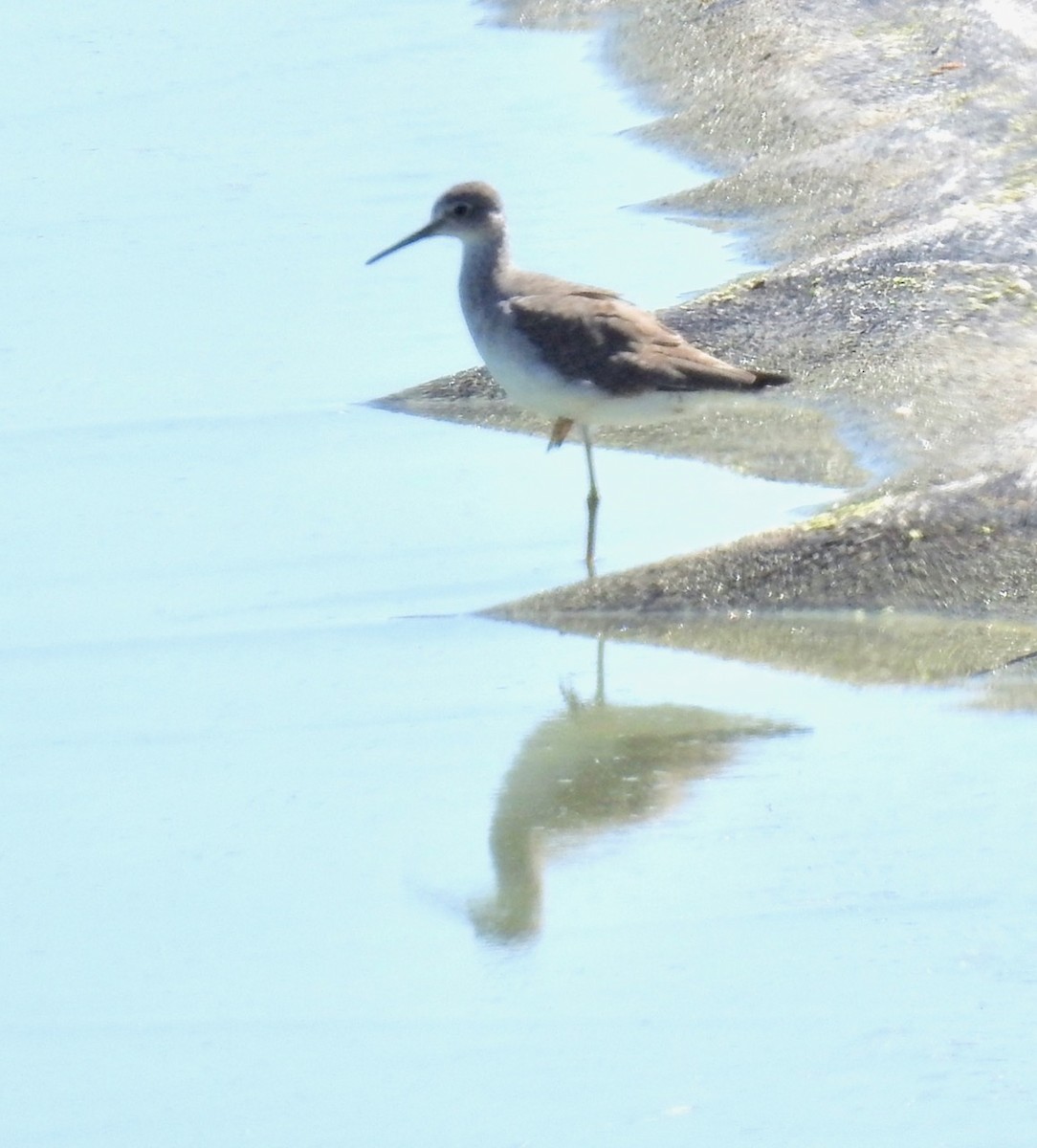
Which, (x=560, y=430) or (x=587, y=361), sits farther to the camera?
(x=560, y=430)

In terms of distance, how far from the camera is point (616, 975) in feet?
12.1

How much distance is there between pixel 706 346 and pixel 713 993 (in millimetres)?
4209

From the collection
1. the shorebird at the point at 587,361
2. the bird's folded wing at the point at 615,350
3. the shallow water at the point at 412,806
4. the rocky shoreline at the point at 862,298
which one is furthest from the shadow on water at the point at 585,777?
the bird's folded wing at the point at 615,350

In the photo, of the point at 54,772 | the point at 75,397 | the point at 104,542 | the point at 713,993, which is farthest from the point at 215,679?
the point at 75,397

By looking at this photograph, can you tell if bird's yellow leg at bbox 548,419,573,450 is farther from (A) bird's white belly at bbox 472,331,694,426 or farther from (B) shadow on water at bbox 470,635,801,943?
(B) shadow on water at bbox 470,635,801,943

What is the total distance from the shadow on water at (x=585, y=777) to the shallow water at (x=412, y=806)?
1 centimetres

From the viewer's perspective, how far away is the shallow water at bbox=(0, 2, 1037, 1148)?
3.40m

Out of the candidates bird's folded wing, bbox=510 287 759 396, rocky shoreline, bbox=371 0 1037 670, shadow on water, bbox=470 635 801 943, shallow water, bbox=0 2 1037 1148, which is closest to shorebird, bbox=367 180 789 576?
bird's folded wing, bbox=510 287 759 396

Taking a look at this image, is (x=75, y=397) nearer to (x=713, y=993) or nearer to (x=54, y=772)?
(x=54, y=772)

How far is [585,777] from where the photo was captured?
15.2 feet

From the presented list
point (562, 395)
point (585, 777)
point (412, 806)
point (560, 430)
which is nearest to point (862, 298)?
point (560, 430)

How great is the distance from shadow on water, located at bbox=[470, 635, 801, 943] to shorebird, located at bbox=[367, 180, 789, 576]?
134cm

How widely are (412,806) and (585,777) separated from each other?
0.37 meters

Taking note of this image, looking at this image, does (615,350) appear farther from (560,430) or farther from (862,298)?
(862,298)
